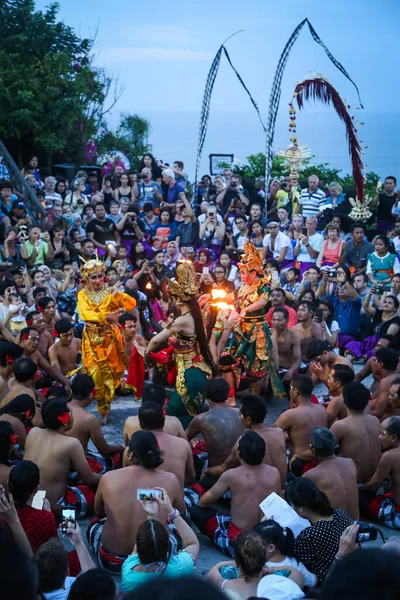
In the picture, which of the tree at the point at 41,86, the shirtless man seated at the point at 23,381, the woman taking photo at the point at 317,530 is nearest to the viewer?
the woman taking photo at the point at 317,530

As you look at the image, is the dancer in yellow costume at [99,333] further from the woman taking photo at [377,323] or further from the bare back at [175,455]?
the woman taking photo at [377,323]

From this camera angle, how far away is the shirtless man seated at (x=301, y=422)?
19.8 ft

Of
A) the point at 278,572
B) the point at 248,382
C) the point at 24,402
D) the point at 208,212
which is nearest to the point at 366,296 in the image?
the point at 248,382

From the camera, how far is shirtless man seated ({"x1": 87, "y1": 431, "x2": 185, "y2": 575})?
185 inches

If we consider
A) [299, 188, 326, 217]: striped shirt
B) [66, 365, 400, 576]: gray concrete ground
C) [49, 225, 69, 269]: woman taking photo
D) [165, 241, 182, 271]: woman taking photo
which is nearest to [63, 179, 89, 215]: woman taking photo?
[49, 225, 69, 269]: woman taking photo

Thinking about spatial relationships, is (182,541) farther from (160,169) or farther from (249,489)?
(160,169)

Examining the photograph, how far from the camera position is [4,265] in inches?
418

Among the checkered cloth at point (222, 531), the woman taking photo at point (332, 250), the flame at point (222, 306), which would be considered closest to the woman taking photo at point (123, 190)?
the woman taking photo at point (332, 250)

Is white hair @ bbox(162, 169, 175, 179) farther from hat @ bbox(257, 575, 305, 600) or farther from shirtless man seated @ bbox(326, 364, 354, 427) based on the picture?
hat @ bbox(257, 575, 305, 600)

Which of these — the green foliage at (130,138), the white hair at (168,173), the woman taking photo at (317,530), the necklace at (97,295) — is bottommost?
the woman taking photo at (317,530)

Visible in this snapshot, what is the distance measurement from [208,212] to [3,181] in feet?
10.3

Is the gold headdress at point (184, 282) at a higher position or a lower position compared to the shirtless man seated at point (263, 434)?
higher

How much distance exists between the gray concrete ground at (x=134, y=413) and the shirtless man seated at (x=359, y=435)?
0.51 metres

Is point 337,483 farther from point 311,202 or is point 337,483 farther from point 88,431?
point 311,202
